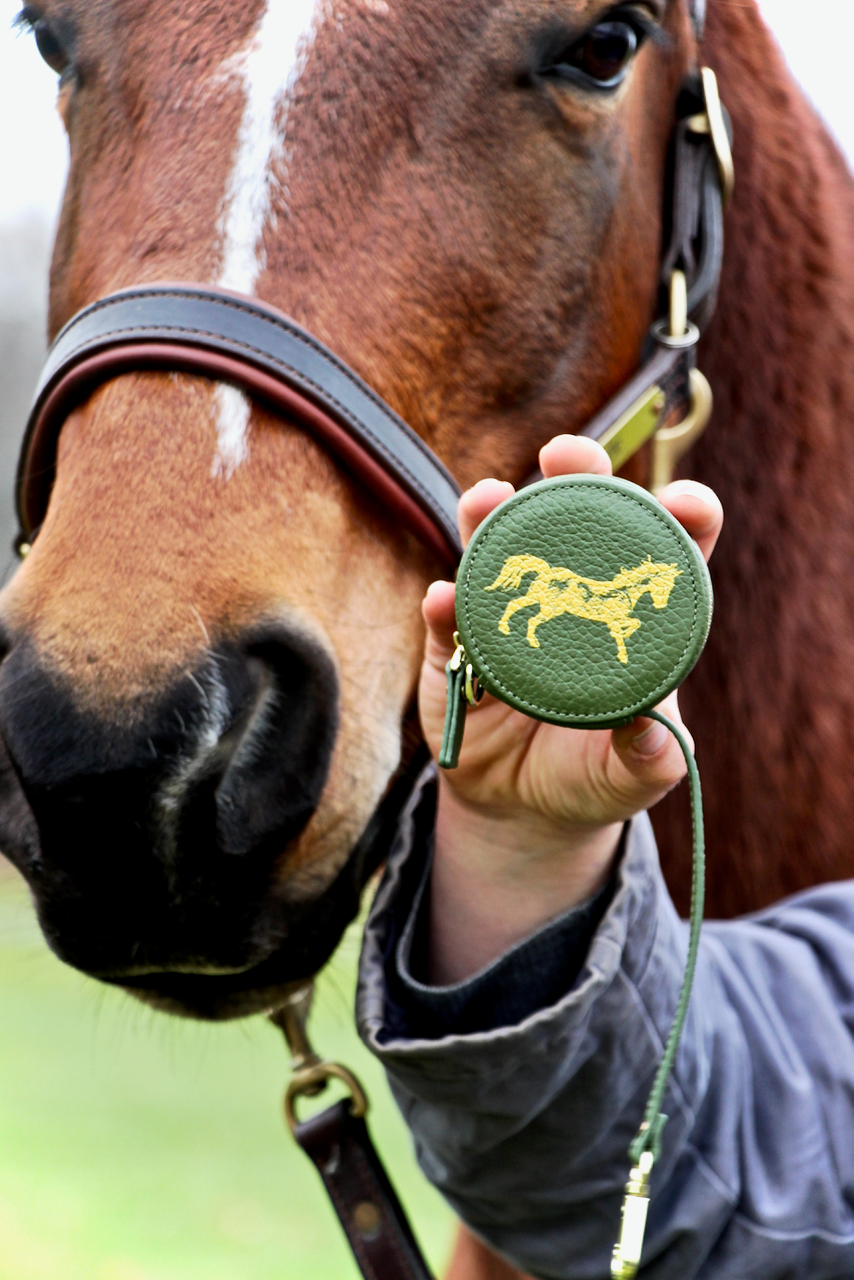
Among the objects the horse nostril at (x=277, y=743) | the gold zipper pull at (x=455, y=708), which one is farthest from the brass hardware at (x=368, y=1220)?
the gold zipper pull at (x=455, y=708)

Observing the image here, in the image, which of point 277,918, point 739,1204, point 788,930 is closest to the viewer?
point 277,918

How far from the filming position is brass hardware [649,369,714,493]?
1823 millimetres

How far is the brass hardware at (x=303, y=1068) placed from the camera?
4.80 ft

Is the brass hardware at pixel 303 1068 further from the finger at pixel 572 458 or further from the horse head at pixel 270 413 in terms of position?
the finger at pixel 572 458

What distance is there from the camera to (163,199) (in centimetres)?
137

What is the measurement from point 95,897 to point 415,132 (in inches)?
36.7

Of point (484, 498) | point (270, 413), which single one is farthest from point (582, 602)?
point (270, 413)

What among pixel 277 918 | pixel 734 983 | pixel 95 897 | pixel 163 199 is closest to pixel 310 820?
pixel 277 918

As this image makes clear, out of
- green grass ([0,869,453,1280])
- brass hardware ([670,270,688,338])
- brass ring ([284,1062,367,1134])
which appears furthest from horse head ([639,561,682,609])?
green grass ([0,869,453,1280])

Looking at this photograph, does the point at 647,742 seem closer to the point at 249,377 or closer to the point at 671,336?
the point at 249,377

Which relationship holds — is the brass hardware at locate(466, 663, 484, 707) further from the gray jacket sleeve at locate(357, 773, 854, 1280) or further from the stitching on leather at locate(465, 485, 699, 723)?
the gray jacket sleeve at locate(357, 773, 854, 1280)

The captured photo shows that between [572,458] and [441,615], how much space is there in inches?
6.9

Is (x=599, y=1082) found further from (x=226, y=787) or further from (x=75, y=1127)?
(x=75, y=1127)

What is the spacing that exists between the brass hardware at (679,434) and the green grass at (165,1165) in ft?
5.07
